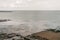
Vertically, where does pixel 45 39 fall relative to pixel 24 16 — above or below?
below

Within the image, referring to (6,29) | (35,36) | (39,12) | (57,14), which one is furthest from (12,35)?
(57,14)

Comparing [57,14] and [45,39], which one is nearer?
[45,39]

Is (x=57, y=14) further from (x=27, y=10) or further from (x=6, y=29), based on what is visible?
(x=6, y=29)

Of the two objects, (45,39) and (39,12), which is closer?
(45,39)

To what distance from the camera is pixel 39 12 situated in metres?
0.82

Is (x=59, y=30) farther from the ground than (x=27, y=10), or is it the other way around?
(x=27, y=10)

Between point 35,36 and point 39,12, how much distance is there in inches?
8.6
